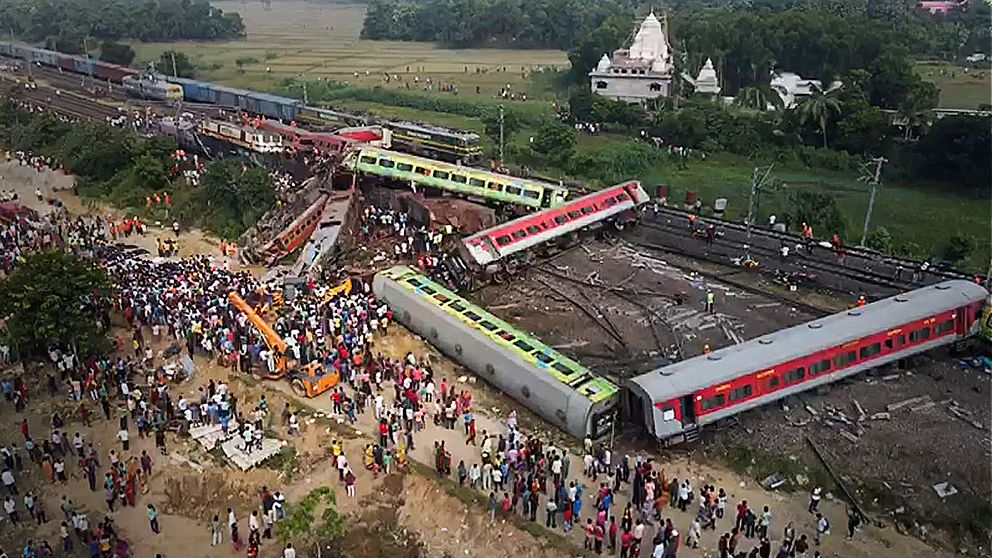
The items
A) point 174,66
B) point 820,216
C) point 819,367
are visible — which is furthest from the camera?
point 174,66

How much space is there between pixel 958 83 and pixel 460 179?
6614 cm

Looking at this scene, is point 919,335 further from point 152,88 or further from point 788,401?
point 152,88

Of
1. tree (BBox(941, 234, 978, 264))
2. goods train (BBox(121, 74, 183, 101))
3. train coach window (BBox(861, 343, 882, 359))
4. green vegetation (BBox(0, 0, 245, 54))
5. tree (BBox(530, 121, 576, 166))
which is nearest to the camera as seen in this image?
train coach window (BBox(861, 343, 882, 359))

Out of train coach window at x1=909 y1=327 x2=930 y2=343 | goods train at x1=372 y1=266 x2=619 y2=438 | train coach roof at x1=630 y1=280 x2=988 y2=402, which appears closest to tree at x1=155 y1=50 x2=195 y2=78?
goods train at x1=372 y1=266 x2=619 y2=438

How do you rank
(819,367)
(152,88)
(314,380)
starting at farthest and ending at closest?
(152,88) → (314,380) → (819,367)

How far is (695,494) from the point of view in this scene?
22.8 m

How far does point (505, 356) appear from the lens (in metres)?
27.5

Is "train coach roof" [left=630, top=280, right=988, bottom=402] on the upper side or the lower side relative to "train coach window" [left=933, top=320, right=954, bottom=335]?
upper

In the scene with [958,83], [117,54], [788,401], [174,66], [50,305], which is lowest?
[788,401]

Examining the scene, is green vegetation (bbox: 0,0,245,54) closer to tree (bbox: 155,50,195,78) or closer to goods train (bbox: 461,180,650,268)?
tree (bbox: 155,50,195,78)

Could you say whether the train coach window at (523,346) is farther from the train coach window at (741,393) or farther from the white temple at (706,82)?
the white temple at (706,82)

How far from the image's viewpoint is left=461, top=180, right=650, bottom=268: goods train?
36.9m

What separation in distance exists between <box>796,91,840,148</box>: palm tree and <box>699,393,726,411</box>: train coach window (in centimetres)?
4331

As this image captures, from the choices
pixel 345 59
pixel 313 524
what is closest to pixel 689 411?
pixel 313 524
